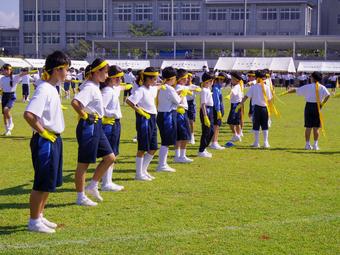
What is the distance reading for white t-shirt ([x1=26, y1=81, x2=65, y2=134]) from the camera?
6297mm

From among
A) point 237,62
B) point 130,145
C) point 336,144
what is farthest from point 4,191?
point 237,62

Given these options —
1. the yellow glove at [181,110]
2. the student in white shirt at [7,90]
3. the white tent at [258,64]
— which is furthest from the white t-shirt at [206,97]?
the white tent at [258,64]

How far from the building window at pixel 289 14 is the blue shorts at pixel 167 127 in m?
80.4

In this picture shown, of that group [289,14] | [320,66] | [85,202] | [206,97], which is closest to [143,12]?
[289,14]

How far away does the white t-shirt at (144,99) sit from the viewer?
376 inches

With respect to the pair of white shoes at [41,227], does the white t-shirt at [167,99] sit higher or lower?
higher

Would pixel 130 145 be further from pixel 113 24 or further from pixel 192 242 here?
pixel 113 24

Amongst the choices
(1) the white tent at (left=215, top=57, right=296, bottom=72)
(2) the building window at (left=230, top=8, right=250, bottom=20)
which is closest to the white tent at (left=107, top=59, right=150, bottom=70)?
(1) the white tent at (left=215, top=57, right=296, bottom=72)

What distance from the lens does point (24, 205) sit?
789 cm

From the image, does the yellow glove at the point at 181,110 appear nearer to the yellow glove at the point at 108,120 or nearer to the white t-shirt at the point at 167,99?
the white t-shirt at the point at 167,99

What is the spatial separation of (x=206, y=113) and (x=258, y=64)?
4755 centimetres

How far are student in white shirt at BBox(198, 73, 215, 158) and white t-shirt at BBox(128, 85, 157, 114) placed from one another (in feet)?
7.95

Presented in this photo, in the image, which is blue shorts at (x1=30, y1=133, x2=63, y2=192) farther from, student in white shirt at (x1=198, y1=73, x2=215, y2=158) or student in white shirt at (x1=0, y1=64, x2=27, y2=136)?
student in white shirt at (x1=0, y1=64, x2=27, y2=136)

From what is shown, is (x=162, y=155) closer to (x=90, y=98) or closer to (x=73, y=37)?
(x=90, y=98)
